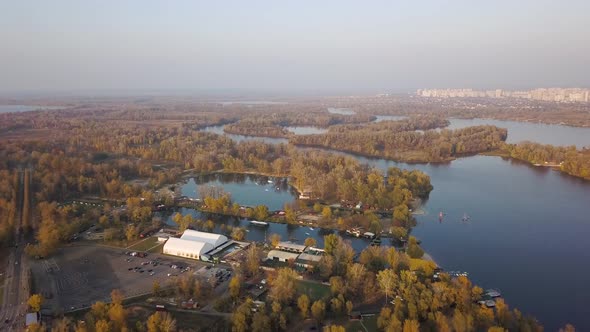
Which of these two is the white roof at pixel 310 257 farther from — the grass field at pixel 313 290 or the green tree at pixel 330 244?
the grass field at pixel 313 290

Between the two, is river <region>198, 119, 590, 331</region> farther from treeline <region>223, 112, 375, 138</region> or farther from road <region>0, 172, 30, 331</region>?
treeline <region>223, 112, 375, 138</region>

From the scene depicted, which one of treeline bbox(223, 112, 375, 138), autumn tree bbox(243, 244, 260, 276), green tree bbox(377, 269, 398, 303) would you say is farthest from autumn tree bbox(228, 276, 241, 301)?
treeline bbox(223, 112, 375, 138)

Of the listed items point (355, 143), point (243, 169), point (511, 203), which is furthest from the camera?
point (355, 143)

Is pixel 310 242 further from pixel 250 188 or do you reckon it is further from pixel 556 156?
pixel 556 156

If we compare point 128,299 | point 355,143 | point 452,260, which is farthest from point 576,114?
point 128,299

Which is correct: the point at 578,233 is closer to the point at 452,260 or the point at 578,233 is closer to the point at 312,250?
the point at 452,260

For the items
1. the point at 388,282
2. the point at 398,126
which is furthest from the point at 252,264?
the point at 398,126
